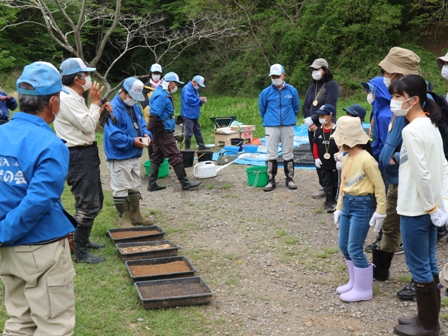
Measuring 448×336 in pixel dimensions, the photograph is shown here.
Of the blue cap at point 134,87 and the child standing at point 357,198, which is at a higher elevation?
the blue cap at point 134,87

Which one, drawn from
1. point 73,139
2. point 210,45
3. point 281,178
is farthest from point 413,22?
point 73,139

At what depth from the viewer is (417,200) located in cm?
343

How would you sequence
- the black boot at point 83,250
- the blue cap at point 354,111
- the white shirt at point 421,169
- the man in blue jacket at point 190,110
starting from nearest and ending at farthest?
the white shirt at point 421,169 < the black boot at point 83,250 < the blue cap at point 354,111 < the man in blue jacket at point 190,110

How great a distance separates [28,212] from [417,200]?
2.43 meters

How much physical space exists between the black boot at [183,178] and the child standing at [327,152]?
93.8 inches

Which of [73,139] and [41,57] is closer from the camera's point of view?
[73,139]

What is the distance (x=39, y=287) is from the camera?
2723 mm

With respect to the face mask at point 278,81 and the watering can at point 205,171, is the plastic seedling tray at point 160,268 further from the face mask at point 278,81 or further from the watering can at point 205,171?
the watering can at point 205,171

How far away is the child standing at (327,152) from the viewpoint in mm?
6715

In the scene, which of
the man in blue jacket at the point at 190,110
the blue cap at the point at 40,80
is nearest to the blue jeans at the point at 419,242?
the blue cap at the point at 40,80

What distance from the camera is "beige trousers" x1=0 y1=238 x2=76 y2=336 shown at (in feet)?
8.84

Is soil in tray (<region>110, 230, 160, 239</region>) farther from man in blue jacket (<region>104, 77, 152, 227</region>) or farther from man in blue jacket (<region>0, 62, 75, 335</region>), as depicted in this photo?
man in blue jacket (<region>0, 62, 75, 335</region>)

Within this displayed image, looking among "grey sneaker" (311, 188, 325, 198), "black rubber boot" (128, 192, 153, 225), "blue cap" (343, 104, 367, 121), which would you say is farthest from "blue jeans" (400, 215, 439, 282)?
"grey sneaker" (311, 188, 325, 198)

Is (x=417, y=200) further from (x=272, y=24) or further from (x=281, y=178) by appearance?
(x=272, y=24)
